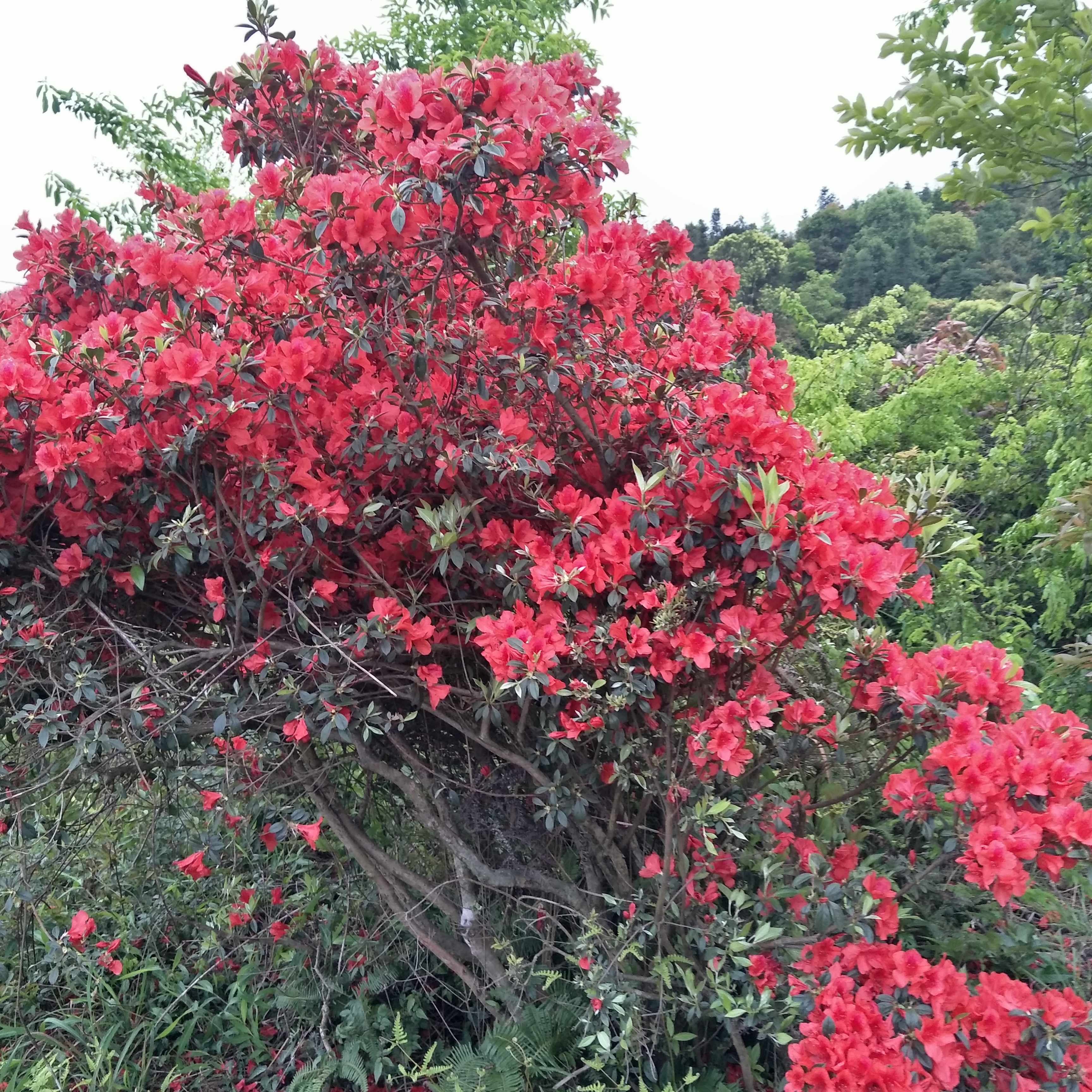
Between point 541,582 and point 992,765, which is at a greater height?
point 541,582

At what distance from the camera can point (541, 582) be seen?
1558 millimetres

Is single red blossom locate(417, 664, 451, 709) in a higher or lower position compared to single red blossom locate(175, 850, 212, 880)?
higher

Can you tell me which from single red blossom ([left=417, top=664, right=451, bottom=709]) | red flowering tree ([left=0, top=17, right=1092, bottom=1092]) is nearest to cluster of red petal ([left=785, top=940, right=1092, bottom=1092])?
red flowering tree ([left=0, top=17, right=1092, bottom=1092])

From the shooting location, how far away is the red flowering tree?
A: 152 cm

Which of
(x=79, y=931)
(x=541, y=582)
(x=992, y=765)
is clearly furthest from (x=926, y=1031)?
(x=79, y=931)

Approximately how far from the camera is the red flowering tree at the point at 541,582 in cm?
152

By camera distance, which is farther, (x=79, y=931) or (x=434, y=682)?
(x=79, y=931)

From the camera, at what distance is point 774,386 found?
6.21ft

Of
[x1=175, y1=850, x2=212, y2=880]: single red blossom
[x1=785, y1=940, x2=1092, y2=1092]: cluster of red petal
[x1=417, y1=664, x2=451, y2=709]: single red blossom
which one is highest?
[x1=417, y1=664, x2=451, y2=709]: single red blossom

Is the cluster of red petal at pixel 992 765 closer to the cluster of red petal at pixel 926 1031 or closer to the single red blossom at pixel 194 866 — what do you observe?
the cluster of red petal at pixel 926 1031

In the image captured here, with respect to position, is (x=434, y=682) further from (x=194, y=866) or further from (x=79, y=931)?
(x=79, y=931)

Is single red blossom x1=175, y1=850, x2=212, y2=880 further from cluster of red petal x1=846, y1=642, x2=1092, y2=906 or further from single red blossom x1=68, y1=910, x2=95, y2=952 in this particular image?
cluster of red petal x1=846, y1=642, x2=1092, y2=906

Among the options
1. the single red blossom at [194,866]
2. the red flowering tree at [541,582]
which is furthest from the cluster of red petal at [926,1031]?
the single red blossom at [194,866]

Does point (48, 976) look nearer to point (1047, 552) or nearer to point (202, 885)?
point (202, 885)
